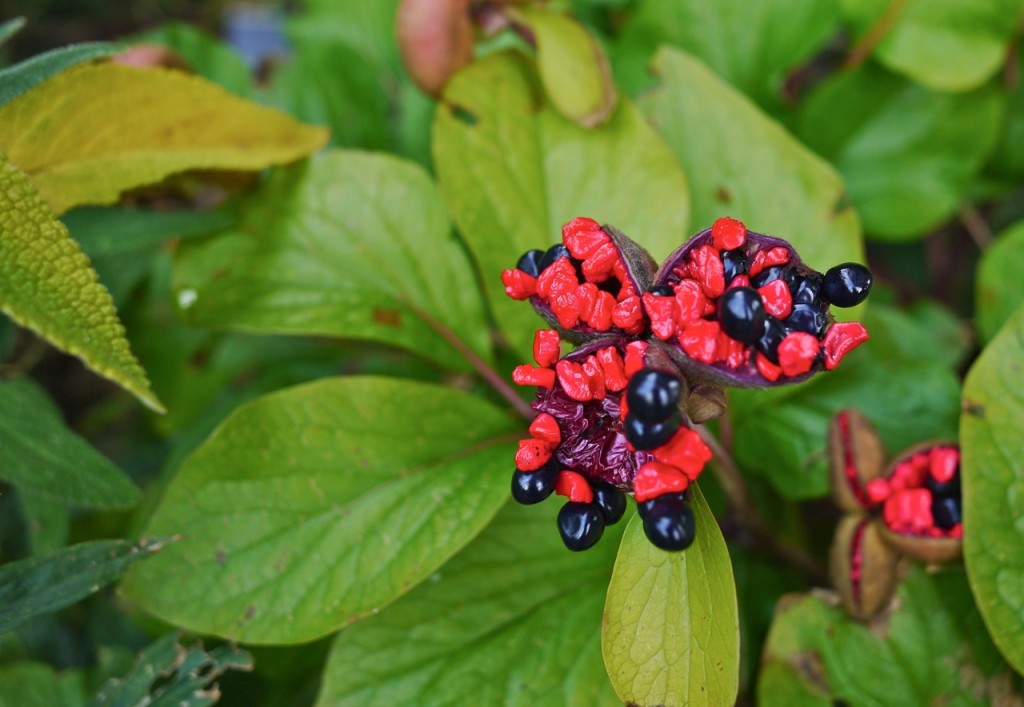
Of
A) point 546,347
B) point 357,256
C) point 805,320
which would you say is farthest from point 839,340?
point 357,256

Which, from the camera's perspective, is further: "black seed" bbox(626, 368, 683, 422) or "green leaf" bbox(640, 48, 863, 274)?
"green leaf" bbox(640, 48, 863, 274)

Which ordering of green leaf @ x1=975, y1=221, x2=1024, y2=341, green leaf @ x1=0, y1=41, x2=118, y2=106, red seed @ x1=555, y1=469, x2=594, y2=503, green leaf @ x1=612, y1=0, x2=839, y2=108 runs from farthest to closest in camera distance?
green leaf @ x1=612, y1=0, x2=839, y2=108 < green leaf @ x1=975, y1=221, x2=1024, y2=341 < green leaf @ x1=0, y1=41, x2=118, y2=106 < red seed @ x1=555, y1=469, x2=594, y2=503

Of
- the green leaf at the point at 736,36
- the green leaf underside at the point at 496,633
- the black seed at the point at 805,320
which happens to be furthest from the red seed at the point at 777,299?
the green leaf at the point at 736,36

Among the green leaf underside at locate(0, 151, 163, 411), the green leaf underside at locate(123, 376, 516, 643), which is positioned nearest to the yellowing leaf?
the green leaf underside at locate(0, 151, 163, 411)

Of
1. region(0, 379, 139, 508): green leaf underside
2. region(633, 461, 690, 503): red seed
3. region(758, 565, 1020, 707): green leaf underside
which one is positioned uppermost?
region(633, 461, 690, 503): red seed

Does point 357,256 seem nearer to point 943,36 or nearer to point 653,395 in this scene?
point 653,395

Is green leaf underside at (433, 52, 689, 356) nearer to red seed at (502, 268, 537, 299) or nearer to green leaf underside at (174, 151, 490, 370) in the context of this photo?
green leaf underside at (174, 151, 490, 370)

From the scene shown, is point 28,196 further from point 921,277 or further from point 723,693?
point 921,277
